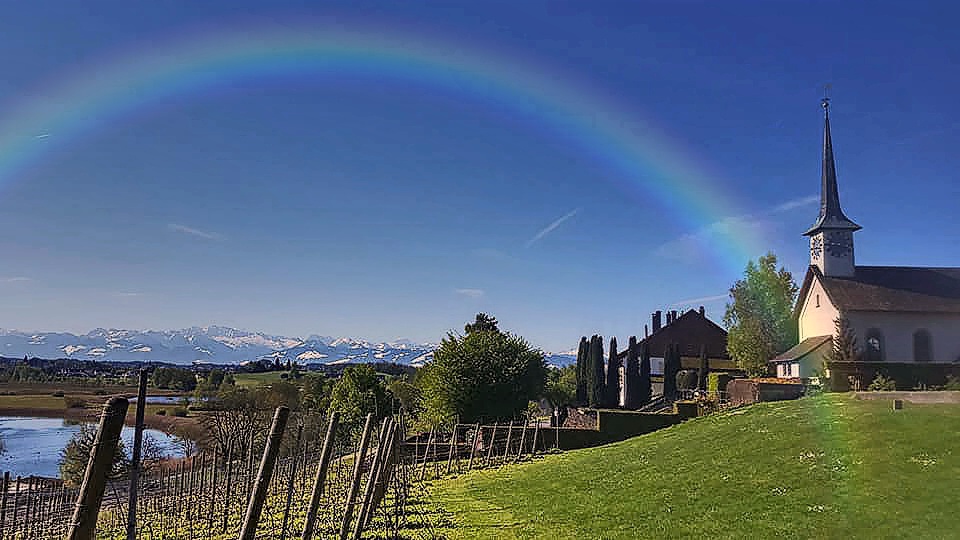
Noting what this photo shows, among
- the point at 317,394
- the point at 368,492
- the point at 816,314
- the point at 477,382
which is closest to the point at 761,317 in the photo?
the point at 816,314

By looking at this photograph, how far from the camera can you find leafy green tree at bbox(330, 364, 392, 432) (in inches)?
2098

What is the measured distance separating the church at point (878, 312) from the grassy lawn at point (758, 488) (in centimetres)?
2489

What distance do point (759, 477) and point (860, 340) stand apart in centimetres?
3751

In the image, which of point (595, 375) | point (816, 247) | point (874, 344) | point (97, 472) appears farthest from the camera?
point (595, 375)

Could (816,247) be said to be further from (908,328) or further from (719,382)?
(719,382)

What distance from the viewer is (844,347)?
44.5 meters

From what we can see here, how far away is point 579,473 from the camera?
25469mm

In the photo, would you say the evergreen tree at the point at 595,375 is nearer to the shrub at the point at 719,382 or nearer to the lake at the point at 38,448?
the shrub at the point at 719,382

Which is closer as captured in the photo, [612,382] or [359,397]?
[359,397]

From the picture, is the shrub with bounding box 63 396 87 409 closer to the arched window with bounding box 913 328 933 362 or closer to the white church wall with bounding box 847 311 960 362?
the white church wall with bounding box 847 311 960 362

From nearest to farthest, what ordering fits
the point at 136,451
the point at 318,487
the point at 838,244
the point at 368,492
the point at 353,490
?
1. the point at 136,451
2. the point at 318,487
3. the point at 353,490
4. the point at 368,492
5. the point at 838,244

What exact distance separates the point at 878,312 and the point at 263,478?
171 ft

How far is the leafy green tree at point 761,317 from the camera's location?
201 ft

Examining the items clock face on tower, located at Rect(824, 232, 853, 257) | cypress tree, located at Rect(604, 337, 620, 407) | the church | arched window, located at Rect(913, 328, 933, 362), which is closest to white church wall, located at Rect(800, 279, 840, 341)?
the church
